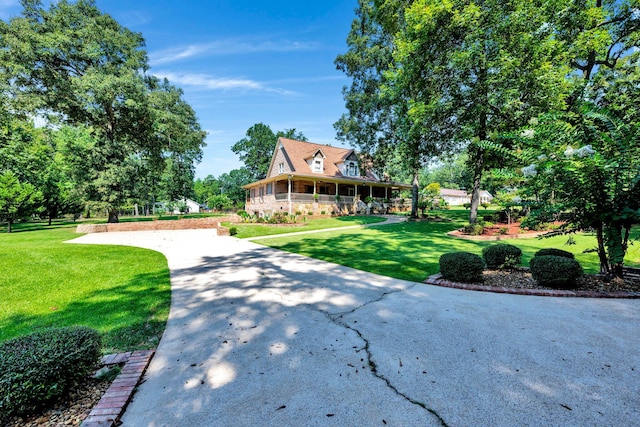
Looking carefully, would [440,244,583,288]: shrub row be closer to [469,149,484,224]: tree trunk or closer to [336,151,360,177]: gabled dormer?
[469,149,484,224]: tree trunk

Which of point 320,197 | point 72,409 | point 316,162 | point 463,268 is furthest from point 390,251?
point 316,162

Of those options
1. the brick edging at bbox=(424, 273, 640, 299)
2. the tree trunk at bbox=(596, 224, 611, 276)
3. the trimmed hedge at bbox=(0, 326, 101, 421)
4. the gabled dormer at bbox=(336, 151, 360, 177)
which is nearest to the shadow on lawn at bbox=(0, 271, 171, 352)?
the trimmed hedge at bbox=(0, 326, 101, 421)

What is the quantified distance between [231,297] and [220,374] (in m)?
2.25

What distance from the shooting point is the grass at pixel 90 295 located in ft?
11.5

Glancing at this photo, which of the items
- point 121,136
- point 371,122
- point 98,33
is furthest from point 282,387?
point 98,33

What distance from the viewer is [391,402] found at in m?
2.06

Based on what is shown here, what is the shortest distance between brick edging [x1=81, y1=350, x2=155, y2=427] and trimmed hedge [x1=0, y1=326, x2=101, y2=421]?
300 millimetres

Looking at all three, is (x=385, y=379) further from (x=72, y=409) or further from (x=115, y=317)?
(x=115, y=317)

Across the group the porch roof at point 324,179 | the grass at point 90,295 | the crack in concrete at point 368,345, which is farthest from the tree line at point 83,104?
the crack in concrete at point 368,345

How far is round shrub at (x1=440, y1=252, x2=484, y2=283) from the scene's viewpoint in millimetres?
5117

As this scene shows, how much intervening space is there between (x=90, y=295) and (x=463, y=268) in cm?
723

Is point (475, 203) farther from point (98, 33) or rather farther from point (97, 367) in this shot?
point (98, 33)

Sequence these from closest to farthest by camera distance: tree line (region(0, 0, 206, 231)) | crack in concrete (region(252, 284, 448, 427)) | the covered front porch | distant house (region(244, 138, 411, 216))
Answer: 1. crack in concrete (region(252, 284, 448, 427))
2. tree line (region(0, 0, 206, 231))
3. the covered front porch
4. distant house (region(244, 138, 411, 216))

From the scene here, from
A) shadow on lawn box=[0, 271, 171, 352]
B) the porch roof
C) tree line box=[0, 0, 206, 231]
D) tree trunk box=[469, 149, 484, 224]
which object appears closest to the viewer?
shadow on lawn box=[0, 271, 171, 352]
